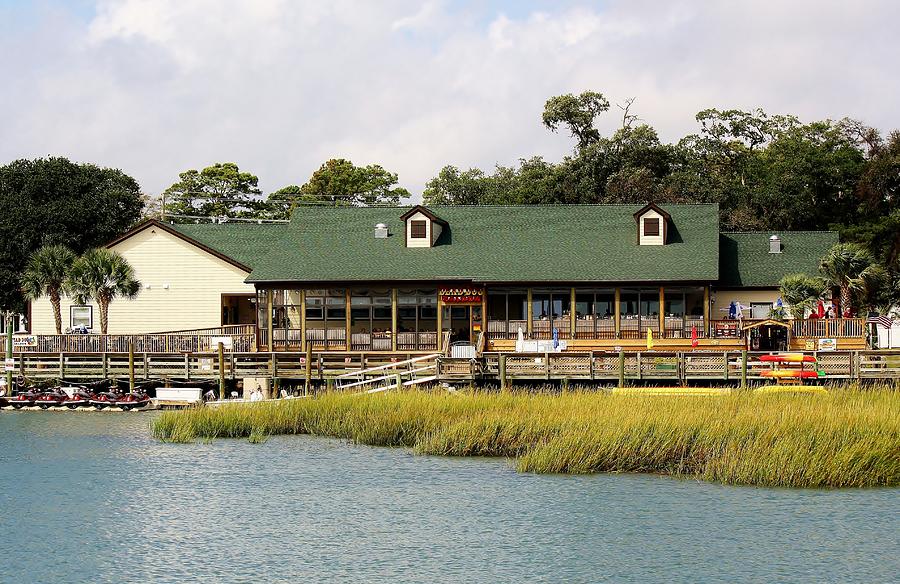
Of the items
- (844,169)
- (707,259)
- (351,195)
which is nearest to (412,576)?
(707,259)

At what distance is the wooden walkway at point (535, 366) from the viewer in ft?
137

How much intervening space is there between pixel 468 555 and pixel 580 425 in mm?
8596

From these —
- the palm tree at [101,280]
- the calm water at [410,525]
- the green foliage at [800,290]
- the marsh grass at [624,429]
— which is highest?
the palm tree at [101,280]

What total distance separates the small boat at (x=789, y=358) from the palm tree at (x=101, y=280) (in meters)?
27.2

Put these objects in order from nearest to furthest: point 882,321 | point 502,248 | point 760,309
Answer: point 882,321 → point 760,309 → point 502,248

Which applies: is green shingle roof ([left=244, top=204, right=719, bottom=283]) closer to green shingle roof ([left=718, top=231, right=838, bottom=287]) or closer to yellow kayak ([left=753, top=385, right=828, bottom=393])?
green shingle roof ([left=718, top=231, right=838, bottom=287])

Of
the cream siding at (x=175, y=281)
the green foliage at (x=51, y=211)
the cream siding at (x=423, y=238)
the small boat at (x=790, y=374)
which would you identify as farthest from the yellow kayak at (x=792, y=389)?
the green foliage at (x=51, y=211)

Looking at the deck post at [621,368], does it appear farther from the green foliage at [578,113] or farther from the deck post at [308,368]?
the green foliage at [578,113]

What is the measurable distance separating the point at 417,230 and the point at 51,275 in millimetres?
16178

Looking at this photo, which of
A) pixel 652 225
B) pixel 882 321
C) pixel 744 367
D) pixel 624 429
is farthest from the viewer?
pixel 652 225

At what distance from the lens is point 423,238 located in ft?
181

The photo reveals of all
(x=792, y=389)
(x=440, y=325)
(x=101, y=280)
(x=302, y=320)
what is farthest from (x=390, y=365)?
(x=101, y=280)

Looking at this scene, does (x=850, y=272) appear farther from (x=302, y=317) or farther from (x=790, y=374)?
(x=302, y=317)

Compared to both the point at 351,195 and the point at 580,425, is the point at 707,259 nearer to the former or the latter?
the point at 580,425
